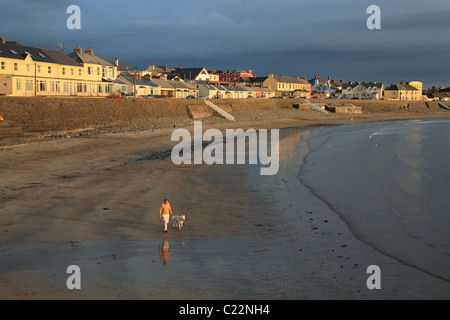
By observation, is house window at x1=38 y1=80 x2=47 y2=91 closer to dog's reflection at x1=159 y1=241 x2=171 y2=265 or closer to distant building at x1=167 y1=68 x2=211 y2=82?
dog's reflection at x1=159 y1=241 x2=171 y2=265

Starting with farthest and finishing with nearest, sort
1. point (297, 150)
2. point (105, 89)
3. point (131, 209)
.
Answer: point (105, 89) → point (297, 150) → point (131, 209)

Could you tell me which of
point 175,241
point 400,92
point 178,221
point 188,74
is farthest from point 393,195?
point 400,92

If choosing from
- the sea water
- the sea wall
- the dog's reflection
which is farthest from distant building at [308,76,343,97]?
the dog's reflection

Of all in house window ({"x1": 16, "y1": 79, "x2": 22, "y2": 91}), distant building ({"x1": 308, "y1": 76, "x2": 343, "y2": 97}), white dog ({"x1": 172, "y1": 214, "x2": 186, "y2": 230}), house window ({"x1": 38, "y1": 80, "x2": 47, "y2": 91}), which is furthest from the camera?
distant building ({"x1": 308, "y1": 76, "x2": 343, "y2": 97})

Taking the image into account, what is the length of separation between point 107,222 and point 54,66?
47.2 metres

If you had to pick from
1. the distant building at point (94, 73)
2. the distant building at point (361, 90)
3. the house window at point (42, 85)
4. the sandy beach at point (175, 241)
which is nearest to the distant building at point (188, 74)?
the distant building at point (94, 73)

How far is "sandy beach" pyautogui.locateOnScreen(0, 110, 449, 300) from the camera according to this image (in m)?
8.56

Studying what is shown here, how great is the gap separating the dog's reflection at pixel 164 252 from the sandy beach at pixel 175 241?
0.08 feet

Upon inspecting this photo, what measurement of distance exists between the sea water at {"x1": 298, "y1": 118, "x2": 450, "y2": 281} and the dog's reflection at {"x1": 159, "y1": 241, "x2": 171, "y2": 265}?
5.56 m

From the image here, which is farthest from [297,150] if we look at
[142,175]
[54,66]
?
[54,66]

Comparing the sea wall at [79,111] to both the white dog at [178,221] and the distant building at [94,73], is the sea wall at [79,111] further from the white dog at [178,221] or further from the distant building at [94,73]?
the white dog at [178,221]

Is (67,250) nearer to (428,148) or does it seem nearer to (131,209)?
(131,209)

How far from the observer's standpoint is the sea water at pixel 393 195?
1173cm

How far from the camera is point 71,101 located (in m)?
43.2
